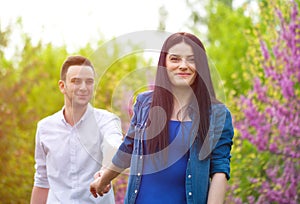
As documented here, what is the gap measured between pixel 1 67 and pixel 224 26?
686cm

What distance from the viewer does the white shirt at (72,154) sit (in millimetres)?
4645

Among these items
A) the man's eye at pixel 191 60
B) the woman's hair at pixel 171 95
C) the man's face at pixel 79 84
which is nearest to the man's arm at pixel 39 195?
the man's face at pixel 79 84

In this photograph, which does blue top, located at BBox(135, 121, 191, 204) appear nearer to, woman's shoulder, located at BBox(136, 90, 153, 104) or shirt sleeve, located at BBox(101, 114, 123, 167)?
woman's shoulder, located at BBox(136, 90, 153, 104)

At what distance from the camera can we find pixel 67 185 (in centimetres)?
471

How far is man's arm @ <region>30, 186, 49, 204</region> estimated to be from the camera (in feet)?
16.4

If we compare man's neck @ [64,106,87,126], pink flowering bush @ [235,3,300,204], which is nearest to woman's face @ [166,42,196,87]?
man's neck @ [64,106,87,126]

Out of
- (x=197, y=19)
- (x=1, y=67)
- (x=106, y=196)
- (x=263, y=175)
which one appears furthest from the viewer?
(x=197, y=19)

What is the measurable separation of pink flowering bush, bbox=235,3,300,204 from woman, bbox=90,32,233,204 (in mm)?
3813

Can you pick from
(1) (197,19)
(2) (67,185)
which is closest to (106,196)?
(2) (67,185)

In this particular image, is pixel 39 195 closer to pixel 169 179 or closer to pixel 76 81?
pixel 76 81

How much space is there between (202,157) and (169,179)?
0.64 feet

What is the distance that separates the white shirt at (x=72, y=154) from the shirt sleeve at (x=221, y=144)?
1222 millimetres

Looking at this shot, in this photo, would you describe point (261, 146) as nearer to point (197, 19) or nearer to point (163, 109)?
point (163, 109)

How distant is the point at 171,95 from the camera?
344cm
